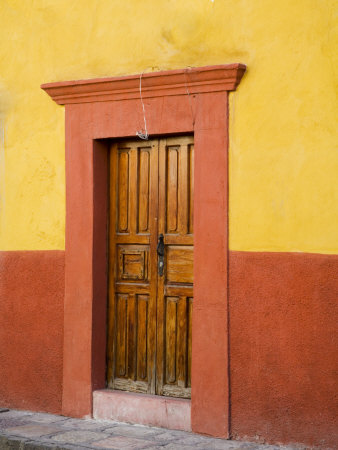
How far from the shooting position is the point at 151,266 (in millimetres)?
6863

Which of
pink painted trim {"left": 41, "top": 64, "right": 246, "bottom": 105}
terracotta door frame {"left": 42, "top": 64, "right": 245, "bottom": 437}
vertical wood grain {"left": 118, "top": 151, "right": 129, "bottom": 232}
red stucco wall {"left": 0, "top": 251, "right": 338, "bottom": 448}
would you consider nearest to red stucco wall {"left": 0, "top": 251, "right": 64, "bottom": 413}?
terracotta door frame {"left": 42, "top": 64, "right": 245, "bottom": 437}

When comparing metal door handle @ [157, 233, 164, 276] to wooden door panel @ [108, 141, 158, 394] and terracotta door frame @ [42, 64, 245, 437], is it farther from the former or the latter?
terracotta door frame @ [42, 64, 245, 437]

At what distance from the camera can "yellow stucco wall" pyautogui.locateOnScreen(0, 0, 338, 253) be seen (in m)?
5.88

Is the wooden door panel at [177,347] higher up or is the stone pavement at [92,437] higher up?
the wooden door panel at [177,347]

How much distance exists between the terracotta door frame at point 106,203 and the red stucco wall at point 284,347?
126mm

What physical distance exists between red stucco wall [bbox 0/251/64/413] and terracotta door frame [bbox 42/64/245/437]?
→ 14 cm

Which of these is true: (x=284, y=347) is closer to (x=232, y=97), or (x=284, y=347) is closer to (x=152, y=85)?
(x=232, y=97)

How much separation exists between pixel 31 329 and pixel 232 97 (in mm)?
2742

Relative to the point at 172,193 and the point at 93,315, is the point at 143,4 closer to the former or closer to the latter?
the point at 172,193

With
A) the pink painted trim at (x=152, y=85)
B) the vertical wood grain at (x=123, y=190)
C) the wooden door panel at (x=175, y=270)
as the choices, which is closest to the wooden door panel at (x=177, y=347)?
the wooden door panel at (x=175, y=270)

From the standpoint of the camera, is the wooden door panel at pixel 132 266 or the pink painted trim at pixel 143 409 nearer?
the pink painted trim at pixel 143 409

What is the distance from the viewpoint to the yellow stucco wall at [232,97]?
19.3 ft

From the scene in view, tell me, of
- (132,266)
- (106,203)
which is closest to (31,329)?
(132,266)

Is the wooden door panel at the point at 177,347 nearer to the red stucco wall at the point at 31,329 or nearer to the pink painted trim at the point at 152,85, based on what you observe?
the red stucco wall at the point at 31,329
